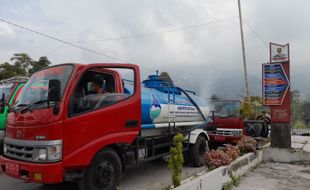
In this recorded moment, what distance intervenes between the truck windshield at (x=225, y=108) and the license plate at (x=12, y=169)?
26.6 ft

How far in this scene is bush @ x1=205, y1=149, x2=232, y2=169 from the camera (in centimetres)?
721

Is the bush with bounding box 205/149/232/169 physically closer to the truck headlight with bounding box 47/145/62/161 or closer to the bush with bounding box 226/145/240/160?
the bush with bounding box 226/145/240/160

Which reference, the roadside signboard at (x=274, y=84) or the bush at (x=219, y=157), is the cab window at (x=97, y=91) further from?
the roadside signboard at (x=274, y=84)

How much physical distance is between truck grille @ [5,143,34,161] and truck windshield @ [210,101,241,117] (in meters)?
8.00

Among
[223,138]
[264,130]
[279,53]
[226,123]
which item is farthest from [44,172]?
[264,130]

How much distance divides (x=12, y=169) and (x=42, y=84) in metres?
1.50

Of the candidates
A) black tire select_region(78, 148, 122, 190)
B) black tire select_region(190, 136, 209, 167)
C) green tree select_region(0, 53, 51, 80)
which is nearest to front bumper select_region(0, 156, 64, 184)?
black tire select_region(78, 148, 122, 190)

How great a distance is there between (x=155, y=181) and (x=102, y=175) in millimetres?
1998

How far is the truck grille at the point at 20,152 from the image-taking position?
511 cm

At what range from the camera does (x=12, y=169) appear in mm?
5328

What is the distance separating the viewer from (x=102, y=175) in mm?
5586

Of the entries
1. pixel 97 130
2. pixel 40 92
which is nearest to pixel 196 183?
pixel 97 130

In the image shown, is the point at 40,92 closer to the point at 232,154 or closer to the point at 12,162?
the point at 12,162

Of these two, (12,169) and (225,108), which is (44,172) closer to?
(12,169)
